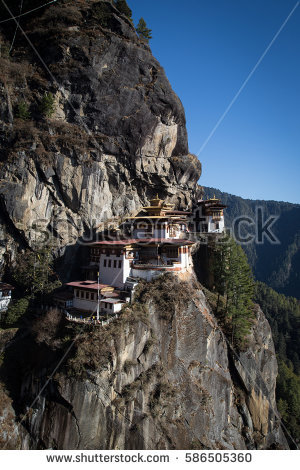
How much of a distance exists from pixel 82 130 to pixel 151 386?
31107mm

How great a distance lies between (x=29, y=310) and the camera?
30016 millimetres

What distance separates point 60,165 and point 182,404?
2864 centimetres

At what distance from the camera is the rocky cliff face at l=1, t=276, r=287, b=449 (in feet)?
69.7

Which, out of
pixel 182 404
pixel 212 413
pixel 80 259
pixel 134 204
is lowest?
pixel 212 413

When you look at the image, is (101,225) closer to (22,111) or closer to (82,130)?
(82,130)

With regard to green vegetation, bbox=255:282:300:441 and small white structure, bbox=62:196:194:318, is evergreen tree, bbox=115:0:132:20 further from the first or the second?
green vegetation, bbox=255:282:300:441

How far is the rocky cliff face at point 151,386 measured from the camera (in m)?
21.2

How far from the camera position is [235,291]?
111ft

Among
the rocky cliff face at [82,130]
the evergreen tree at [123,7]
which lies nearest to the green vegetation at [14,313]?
the rocky cliff face at [82,130]

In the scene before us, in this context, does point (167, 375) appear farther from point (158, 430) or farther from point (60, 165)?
point (60, 165)

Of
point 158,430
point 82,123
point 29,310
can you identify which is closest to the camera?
point 158,430

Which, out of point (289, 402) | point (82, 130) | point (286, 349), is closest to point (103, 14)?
point (82, 130)

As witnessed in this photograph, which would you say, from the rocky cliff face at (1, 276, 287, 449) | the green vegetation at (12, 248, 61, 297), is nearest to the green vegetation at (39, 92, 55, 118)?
the green vegetation at (12, 248, 61, 297)

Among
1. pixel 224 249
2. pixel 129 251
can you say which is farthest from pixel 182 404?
pixel 224 249
